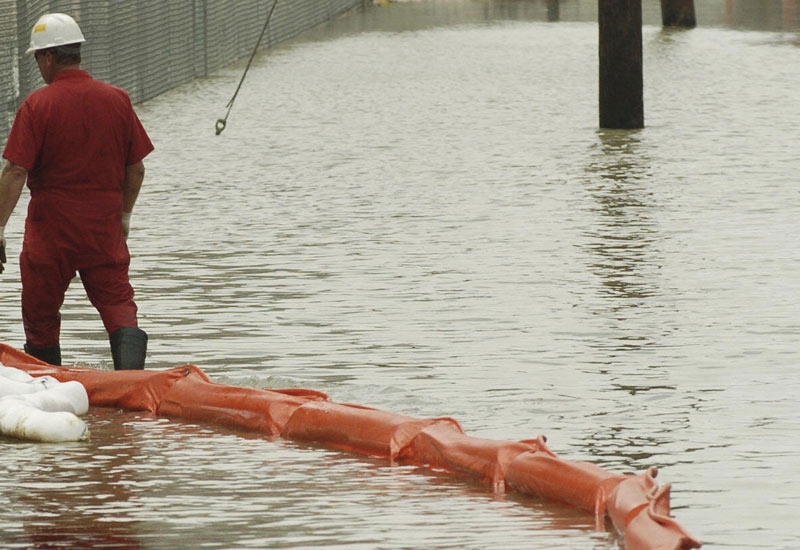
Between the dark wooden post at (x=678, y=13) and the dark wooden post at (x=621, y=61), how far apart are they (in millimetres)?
17067

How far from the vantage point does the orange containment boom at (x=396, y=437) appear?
5.85 metres

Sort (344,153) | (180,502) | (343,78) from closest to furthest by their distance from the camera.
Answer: (180,502) < (344,153) < (343,78)

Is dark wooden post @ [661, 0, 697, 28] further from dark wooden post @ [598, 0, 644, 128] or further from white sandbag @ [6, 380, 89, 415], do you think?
white sandbag @ [6, 380, 89, 415]

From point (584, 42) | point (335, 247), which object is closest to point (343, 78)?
point (584, 42)

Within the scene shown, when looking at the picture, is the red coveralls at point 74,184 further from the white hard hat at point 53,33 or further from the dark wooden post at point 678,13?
the dark wooden post at point 678,13

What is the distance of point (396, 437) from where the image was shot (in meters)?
6.98

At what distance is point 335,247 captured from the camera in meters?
12.7

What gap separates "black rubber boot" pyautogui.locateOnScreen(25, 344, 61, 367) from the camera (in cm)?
855

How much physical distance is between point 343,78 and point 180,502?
2194cm

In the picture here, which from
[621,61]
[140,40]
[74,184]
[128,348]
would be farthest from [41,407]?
[140,40]

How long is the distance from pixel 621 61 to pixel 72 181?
1263 centimetres

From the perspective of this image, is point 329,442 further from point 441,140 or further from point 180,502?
point 441,140

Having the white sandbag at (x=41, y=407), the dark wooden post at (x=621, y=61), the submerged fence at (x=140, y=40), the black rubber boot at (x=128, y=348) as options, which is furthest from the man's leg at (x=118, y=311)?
the dark wooden post at (x=621, y=61)

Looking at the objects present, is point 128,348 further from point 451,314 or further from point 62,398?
point 451,314
